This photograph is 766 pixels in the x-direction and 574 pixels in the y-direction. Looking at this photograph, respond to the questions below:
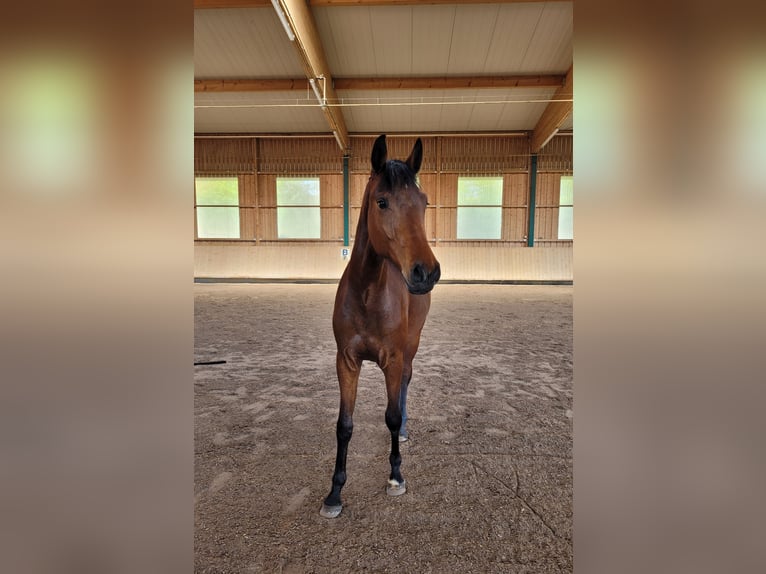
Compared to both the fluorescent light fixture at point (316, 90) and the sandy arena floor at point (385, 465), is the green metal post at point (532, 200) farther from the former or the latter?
the sandy arena floor at point (385, 465)

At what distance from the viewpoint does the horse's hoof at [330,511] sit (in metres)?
1.71

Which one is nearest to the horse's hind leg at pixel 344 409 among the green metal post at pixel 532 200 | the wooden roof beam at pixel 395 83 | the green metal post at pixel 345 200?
the wooden roof beam at pixel 395 83

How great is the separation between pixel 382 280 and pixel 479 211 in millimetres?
12595

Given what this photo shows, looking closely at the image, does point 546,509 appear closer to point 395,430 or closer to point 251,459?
point 395,430

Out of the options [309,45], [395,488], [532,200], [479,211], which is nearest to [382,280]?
[395,488]

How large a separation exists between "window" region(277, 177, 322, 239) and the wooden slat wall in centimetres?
22

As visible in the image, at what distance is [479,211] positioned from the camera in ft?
45.0

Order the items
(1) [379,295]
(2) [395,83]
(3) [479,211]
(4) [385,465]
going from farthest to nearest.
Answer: (3) [479,211], (2) [395,83], (4) [385,465], (1) [379,295]

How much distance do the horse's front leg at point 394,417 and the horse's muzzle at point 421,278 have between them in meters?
0.55

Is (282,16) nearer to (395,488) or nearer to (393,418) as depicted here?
(393,418)

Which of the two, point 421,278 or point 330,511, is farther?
point 330,511

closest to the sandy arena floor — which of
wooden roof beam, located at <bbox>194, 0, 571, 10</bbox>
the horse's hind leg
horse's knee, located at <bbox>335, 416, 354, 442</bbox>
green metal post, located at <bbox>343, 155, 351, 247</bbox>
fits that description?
the horse's hind leg

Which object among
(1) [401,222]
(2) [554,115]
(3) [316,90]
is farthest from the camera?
(2) [554,115]
